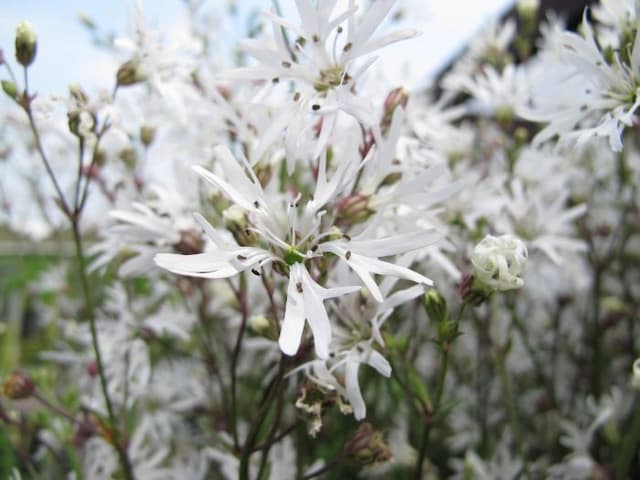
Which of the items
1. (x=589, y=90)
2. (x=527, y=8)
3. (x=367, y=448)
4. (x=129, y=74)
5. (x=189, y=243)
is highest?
(x=527, y=8)

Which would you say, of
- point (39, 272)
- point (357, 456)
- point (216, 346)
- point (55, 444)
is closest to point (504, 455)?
point (357, 456)

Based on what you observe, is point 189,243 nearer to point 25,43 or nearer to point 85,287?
point 85,287

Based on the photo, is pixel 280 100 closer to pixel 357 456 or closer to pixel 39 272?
pixel 357 456

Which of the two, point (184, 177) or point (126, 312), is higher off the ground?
point (184, 177)

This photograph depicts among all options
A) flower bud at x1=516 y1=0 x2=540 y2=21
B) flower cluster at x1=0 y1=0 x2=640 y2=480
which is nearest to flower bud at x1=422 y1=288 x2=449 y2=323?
flower cluster at x1=0 y1=0 x2=640 y2=480

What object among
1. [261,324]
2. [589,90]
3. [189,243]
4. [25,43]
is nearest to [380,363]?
[261,324]

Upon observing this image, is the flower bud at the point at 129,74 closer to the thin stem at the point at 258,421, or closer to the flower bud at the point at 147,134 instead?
the flower bud at the point at 147,134
